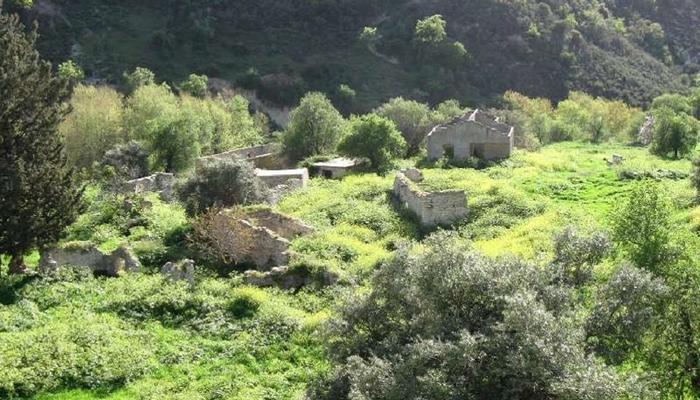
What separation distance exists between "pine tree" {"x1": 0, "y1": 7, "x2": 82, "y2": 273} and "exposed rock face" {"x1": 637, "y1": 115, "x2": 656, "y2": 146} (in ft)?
142

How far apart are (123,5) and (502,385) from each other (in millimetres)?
84491

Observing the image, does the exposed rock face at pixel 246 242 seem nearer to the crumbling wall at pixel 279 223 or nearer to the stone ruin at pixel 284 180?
the crumbling wall at pixel 279 223

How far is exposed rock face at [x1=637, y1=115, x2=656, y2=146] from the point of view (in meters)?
55.7

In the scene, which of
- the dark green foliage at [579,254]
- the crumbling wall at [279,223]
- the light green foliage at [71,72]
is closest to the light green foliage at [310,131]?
the crumbling wall at [279,223]

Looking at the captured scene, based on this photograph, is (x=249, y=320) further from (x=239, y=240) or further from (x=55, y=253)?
(x=55, y=253)

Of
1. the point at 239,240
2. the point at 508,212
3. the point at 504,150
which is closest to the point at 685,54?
the point at 504,150

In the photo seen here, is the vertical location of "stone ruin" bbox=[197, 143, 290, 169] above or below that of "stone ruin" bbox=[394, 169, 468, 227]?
below

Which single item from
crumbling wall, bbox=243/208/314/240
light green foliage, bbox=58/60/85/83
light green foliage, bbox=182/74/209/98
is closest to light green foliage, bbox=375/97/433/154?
light green foliage, bbox=182/74/209/98

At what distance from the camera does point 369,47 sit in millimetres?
86875

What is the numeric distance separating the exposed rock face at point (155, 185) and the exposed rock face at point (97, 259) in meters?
9.41

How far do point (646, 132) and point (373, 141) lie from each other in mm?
27376

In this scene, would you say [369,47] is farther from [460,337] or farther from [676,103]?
[460,337]

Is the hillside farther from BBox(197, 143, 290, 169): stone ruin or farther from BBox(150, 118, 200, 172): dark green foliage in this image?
BBox(150, 118, 200, 172): dark green foliage

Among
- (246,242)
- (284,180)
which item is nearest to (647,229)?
(246,242)
